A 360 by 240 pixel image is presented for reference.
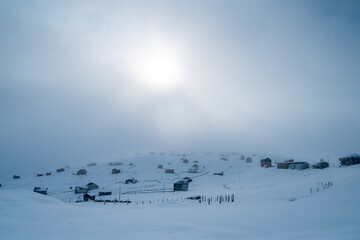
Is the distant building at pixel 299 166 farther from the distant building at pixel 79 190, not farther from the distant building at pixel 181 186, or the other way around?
the distant building at pixel 79 190

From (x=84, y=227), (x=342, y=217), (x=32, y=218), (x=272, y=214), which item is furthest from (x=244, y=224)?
(x=32, y=218)

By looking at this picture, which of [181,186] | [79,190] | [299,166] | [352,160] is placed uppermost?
[352,160]

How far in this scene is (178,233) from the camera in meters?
11.5

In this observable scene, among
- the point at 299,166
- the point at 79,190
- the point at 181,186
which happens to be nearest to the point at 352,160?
the point at 299,166

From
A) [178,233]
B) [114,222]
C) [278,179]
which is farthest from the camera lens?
[278,179]

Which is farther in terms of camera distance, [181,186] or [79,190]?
[79,190]

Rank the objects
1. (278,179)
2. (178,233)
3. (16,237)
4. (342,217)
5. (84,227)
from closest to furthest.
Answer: (16,237) < (178,233) < (84,227) < (342,217) < (278,179)

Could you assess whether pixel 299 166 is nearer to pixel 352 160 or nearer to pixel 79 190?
pixel 352 160

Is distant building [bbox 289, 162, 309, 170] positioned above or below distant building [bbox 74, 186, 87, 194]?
above

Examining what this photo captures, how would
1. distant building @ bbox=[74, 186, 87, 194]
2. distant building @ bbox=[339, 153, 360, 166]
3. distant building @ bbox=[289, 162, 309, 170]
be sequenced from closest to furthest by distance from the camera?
distant building @ bbox=[339, 153, 360, 166]
distant building @ bbox=[74, 186, 87, 194]
distant building @ bbox=[289, 162, 309, 170]

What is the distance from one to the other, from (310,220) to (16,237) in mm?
17507

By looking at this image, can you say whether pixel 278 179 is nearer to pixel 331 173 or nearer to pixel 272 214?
pixel 331 173

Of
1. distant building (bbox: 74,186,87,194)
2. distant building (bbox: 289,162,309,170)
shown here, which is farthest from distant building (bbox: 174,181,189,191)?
distant building (bbox: 289,162,309,170)

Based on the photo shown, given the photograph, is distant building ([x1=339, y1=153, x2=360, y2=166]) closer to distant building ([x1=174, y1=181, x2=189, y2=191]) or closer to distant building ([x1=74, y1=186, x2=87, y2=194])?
distant building ([x1=174, y1=181, x2=189, y2=191])
